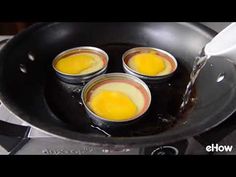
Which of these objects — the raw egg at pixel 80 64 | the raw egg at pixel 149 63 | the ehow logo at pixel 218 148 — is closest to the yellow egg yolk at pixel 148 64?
the raw egg at pixel 149 63

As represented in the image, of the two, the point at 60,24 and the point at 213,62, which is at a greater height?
the point at 60,24

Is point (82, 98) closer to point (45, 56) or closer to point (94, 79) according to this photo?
point (94, 79)

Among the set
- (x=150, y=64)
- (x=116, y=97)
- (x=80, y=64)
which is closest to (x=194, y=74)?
(x=150, y=64)

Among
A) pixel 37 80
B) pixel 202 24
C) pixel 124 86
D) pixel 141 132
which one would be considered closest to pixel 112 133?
pixel 141 132

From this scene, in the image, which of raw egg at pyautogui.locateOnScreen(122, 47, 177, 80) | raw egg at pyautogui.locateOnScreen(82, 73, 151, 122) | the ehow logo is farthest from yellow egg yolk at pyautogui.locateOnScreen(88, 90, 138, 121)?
the ehow logo

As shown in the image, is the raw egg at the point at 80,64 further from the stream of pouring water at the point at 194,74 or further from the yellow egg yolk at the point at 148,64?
the stream of pouring water at the point at 194,74

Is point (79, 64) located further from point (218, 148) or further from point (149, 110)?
point (218, 148)
